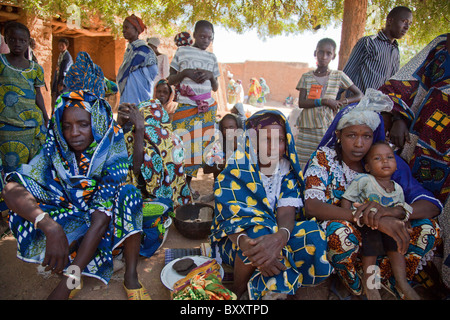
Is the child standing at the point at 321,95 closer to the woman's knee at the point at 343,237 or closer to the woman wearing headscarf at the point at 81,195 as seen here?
the woman's knee at the point at 343,237

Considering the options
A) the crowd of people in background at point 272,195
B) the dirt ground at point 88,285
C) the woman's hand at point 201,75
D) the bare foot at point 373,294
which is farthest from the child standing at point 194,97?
the bare foot at point 373,294

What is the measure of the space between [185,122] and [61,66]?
13.9ft

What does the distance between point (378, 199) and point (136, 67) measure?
3.64 m

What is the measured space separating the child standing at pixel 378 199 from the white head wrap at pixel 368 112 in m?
0.20

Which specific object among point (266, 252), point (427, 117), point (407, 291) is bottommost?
point (407, 291)

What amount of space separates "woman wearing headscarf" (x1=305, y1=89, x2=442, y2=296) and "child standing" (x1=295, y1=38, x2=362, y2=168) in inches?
54.1

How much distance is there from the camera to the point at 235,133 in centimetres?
428

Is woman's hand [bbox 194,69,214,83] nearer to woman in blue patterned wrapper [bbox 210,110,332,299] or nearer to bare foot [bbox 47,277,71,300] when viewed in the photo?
woman in blue patterned wrapper [bbox 210,110,332,299]

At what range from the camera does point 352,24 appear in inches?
196

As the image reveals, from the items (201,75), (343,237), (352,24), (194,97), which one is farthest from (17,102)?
(352,24)

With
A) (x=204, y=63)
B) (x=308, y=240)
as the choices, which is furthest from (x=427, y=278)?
(x=204, y=63)

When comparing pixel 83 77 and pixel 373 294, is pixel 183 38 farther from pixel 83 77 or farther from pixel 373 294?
pixel 373 294

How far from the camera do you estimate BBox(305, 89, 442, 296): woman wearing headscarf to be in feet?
6.96

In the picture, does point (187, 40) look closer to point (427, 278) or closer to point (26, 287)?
point (26, 287)
